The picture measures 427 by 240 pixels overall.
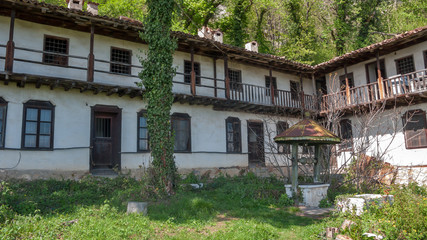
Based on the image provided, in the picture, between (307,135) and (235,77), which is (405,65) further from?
(307,135)

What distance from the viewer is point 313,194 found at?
9.89 metres

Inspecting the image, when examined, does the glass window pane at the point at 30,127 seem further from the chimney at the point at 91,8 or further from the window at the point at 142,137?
the chimney at the point at 91,8

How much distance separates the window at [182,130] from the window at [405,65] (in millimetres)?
11584

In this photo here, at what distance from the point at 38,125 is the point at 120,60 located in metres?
4.44

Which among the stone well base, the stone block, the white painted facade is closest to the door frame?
the white painted facade

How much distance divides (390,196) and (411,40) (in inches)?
471

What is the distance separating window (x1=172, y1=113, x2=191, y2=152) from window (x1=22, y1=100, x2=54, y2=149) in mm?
5211

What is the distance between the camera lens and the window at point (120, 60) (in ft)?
46.9

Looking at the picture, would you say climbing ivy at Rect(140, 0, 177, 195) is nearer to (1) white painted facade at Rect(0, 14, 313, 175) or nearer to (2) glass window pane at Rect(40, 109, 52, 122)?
(1) white painted facade at Rect(0, 14, 313, 175)

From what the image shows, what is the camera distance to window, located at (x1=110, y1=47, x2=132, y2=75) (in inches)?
563

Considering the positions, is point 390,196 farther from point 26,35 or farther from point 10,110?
point 26,35

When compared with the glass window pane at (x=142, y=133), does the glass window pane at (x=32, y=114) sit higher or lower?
higher

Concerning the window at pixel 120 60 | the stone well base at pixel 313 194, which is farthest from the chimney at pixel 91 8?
the stone well base at pixel 313 194

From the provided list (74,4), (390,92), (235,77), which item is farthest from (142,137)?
(390,92)
